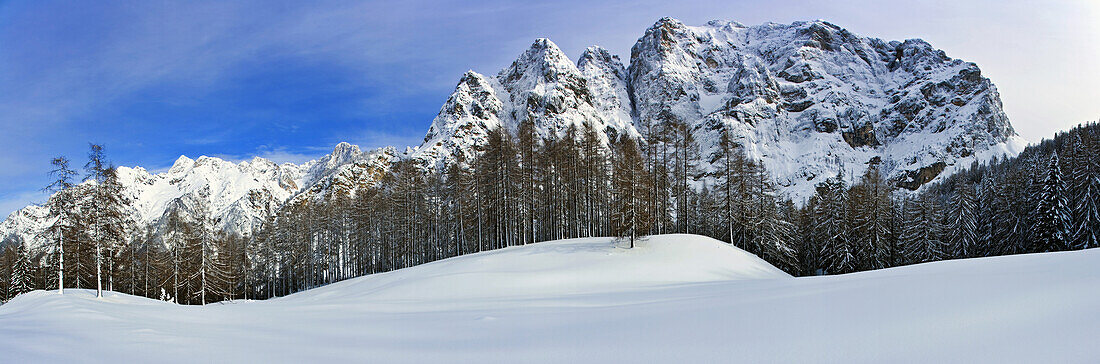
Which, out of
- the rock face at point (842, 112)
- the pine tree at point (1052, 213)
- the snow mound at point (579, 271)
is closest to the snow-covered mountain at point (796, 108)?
the rock face at point (842, 112)

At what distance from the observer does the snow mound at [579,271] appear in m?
Answer: 16.7

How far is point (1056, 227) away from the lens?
2745 cm

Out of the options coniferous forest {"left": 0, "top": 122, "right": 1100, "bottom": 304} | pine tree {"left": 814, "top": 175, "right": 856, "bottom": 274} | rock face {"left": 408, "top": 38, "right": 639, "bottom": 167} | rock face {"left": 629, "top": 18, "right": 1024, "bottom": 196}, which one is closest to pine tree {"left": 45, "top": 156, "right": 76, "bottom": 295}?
coniferous forest {"left": 0, "top": 122, "right": 1100, "bottom": 304}

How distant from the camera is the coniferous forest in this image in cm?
2602

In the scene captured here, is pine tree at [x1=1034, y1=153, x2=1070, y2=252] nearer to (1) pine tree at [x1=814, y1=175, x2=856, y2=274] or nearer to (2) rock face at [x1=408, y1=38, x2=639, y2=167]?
(1) pine tree at [x1=814, y1=175, x2=856, y2=274]

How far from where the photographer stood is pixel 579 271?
20094mm

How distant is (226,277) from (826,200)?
53.1m

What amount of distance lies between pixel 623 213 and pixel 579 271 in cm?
563

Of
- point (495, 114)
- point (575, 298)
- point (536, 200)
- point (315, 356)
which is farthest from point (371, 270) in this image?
point (495, 114)

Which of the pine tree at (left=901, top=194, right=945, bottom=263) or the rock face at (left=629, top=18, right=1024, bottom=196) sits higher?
the rock face at (left=629, top=18, right=1024, bottom=196)

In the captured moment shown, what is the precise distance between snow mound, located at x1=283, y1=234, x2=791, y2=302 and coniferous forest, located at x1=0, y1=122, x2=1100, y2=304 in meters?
2.31

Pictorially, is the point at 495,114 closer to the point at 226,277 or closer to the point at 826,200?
the point at 226,277

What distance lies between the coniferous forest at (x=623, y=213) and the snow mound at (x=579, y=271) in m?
2.31

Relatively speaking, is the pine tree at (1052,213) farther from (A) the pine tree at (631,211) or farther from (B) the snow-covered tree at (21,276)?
(B) the snow-covered tree at (21,276)
